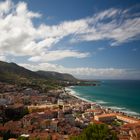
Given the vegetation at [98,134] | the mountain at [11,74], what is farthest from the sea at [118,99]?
the vegetation at [98,134]

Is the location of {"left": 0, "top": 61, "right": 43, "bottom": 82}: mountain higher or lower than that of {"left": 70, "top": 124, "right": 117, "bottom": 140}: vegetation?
higher

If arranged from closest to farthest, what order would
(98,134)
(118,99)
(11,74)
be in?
(98,134), (118,99), (11,74)

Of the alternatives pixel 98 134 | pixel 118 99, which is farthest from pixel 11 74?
pixel 98 134

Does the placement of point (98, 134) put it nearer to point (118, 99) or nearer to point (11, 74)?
point (118, 99)

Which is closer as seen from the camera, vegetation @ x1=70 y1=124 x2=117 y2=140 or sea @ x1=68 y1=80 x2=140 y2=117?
vegetation @ x1=70 y1=124 x2=117 y2=140

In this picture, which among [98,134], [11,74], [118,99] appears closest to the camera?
[98,134]

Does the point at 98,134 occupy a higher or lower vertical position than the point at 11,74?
lower

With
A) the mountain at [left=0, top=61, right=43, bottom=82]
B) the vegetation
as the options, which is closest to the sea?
the mountain at [left=0, top=61, right=43, bottom=82]

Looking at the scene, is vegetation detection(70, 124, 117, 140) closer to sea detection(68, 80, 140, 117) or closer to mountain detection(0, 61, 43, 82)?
sea detection(68, 80, 140, 117)

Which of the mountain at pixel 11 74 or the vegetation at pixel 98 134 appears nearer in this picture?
the vegetation at pixel 98 134

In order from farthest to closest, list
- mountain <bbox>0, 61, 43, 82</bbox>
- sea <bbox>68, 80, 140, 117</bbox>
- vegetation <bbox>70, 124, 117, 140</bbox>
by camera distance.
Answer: mountain <bbox>0, 61, 43, 82</bbox> → sea <bbox>68, 80, 140, 117</bbox> → vegetation <bbox>70, 124, 117, 140</bbox>

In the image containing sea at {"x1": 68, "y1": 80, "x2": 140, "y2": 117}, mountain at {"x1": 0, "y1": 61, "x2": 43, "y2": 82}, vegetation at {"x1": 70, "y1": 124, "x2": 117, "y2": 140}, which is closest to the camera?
vegetation at {"x1": 70, "y1": 124, "x2": 117, "y2": 140}

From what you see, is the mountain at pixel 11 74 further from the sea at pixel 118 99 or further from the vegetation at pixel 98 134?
the vegetation at pixel 98 134
